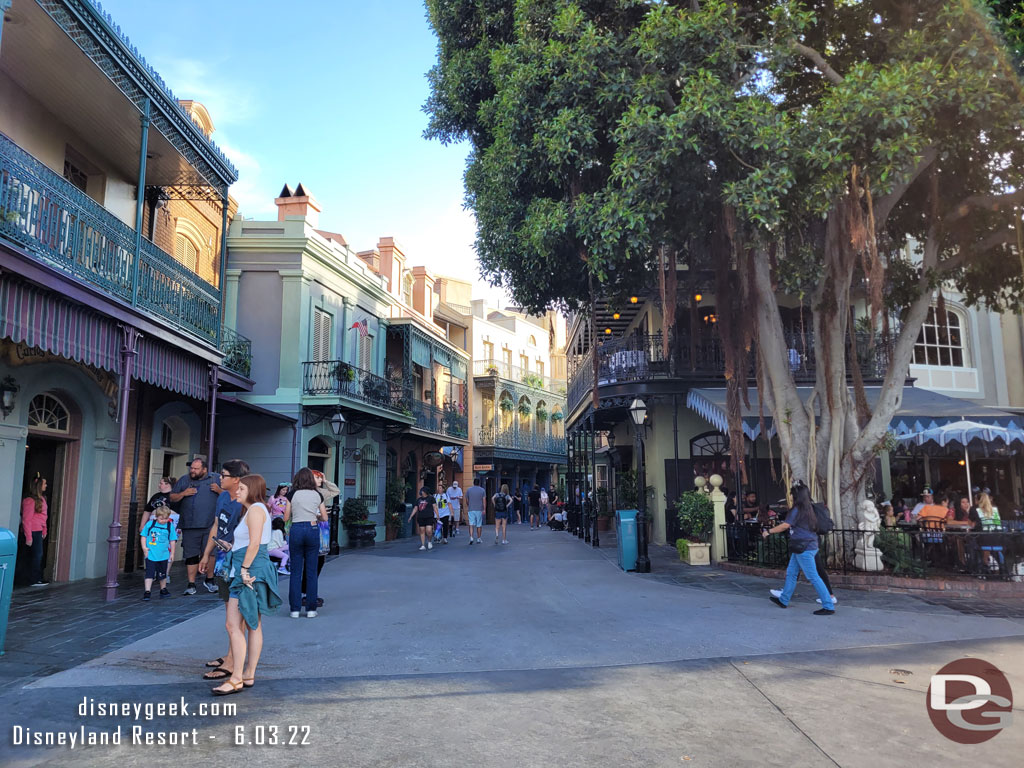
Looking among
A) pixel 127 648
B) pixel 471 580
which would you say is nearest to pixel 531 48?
pixel 471 580

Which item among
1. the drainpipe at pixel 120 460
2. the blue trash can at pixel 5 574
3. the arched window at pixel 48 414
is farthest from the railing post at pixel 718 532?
the arched window at pixel 48 414

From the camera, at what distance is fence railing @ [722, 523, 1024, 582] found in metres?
10.6

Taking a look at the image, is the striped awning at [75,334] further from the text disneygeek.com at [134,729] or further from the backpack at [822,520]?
the backpack at [822,520]

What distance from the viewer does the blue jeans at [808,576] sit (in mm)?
8375

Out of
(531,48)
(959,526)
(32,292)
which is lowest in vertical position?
(959,526)

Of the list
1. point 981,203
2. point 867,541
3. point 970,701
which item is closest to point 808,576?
point 867,541

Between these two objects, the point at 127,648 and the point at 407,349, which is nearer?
the point at 127,648

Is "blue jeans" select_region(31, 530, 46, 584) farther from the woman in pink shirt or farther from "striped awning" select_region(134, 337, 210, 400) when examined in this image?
"striped awning" select_region(134, 337, 210, 400)

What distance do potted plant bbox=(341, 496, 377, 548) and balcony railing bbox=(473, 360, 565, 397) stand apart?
19554 mm

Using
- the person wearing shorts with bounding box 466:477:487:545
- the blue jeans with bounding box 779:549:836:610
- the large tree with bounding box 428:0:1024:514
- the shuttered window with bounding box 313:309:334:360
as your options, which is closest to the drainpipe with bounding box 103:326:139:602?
the large tree with bounding box 428:0:1024:514

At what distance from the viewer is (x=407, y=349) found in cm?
2372

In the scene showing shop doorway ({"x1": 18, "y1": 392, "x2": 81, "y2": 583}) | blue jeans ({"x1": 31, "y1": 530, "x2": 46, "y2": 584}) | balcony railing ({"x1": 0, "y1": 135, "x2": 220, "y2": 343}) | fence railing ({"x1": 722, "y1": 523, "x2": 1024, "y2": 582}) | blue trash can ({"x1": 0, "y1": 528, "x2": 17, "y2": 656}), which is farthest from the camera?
shop doorway ({"x1": 18, "y1": 392, "x2": 81, "y2": 583})

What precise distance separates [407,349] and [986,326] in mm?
16969

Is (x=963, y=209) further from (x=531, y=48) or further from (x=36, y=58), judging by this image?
(x=36, y=58)
